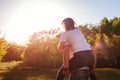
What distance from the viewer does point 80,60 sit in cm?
603

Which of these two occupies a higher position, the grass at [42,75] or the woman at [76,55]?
the woman at [76,55]

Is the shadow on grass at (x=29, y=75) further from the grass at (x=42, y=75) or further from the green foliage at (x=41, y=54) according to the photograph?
the green foliage at (x=41, y=54)

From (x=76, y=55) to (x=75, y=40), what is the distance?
1.25 feet

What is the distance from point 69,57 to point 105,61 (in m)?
35.1

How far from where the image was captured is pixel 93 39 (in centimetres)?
4656

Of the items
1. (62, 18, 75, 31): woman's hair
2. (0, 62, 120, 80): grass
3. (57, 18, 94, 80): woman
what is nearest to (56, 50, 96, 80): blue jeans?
(57, 18, 94, 80): woman

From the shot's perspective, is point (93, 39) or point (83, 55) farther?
point (93, 39)

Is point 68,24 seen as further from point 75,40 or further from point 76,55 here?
point 76,55

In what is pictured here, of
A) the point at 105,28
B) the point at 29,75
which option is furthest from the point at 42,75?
the point at 105,28

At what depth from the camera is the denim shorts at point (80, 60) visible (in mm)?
6009

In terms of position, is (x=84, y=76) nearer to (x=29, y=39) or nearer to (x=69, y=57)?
(x=69, y=57)

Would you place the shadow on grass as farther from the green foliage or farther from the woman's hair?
the woman's hair

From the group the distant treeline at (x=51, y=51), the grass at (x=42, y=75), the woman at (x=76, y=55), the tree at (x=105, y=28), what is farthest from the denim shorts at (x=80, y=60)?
the tree at (x=105, y=28)

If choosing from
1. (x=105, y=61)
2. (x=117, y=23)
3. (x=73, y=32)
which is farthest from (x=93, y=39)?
(x=73, y=32)
